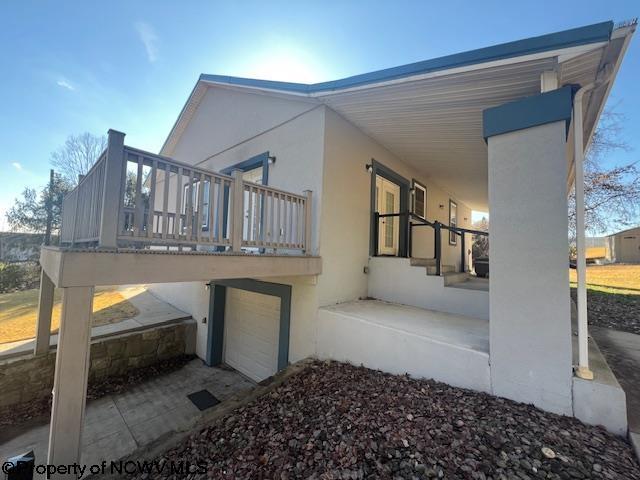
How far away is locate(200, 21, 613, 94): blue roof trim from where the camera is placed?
2.29 metres

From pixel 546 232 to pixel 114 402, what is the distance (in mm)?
7438

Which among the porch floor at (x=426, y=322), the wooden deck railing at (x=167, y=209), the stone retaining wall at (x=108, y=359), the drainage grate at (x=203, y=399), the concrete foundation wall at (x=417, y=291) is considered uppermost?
the wooden deck railing at (x=167, y=209)

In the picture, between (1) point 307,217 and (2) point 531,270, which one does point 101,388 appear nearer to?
(1) point 307,217

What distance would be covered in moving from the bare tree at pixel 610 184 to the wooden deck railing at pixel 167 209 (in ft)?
39.2

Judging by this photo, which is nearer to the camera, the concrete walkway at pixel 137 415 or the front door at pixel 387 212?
the concrete walkway at pixel 137 415

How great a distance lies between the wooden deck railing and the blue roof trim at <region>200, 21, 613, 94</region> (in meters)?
1.87

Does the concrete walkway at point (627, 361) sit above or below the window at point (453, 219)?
below

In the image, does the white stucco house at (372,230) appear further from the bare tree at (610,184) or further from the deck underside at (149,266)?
the bare tree at (610,184)

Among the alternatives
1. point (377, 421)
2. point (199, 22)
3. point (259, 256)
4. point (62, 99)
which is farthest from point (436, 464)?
point (62, 99)

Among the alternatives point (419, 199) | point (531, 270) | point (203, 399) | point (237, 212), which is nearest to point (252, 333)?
point (203, 399)

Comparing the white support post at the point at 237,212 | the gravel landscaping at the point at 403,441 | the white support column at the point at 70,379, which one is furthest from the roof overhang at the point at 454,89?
the white support column at the point at 70,379

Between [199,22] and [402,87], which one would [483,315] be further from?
[199,22]

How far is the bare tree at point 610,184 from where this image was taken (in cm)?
994

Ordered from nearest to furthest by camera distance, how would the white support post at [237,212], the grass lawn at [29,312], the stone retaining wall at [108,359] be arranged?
the white support post at [237,212]
the stone retaining wall at [108,359]
the grass lawn at [29,312]
